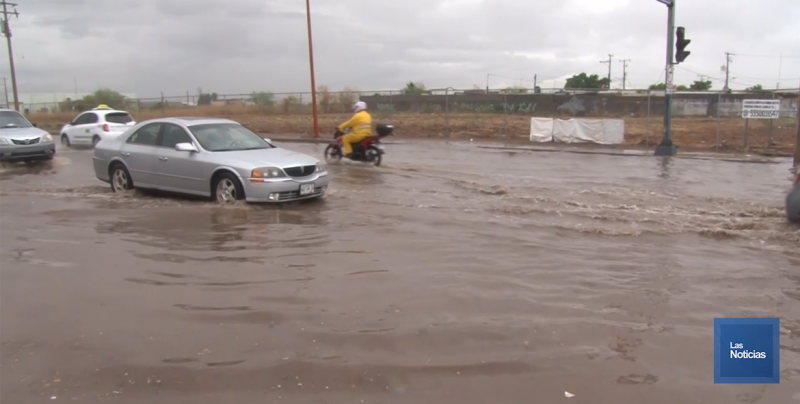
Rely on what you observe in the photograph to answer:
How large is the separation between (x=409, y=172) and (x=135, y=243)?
26.2ft

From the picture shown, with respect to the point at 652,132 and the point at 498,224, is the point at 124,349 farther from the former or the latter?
the point at 652,132

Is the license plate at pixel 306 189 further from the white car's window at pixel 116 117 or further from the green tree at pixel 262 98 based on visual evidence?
the green tree at pixel 262 98

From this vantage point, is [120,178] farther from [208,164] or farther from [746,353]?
[746,353]

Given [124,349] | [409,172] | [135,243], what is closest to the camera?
[124,349]

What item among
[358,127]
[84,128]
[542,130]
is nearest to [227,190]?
[358,127]

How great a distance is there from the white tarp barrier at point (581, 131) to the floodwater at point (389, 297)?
14.9m

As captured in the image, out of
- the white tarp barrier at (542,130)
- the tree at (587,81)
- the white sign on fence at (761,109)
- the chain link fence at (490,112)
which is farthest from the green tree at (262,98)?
the tree at (587,81)

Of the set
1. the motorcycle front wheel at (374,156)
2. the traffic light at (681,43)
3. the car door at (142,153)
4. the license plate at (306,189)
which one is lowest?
the license plate at (306,189)

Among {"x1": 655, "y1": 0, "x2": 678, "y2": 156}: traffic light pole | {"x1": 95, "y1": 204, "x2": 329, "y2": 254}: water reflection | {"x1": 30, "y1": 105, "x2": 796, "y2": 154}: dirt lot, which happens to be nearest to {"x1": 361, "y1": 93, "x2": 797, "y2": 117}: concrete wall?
{"x1": 30, "y1": 105, "x2": 796, "y2": 154}: dirt lot

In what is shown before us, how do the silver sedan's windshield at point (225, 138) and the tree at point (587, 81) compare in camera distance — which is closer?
the silver sedan's windshield at point (225, 138)

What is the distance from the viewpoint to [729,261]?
7.17 metres

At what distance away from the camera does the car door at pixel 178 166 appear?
33.8ft

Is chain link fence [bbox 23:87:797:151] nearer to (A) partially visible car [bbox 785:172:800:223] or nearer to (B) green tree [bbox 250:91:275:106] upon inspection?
(B) green tree [bbox 250:91:275:106]

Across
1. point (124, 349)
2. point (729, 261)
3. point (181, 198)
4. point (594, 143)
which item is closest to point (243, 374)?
→ point (124, 349)
